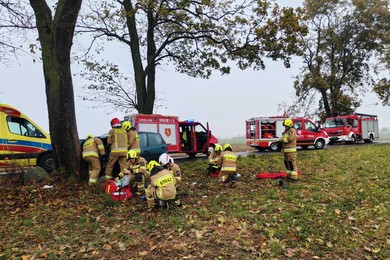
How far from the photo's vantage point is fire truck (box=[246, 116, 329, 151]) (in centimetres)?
2100

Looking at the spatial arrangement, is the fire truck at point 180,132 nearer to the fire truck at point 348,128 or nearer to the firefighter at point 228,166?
the firefighter at point 228,166

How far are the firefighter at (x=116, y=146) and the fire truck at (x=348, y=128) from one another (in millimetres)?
22127

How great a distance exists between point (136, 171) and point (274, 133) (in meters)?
14.6

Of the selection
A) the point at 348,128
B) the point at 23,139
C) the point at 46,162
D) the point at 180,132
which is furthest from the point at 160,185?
the point at 348,128

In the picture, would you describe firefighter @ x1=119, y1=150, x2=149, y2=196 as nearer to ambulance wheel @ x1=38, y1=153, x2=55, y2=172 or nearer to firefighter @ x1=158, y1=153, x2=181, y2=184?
firefighter @ x1=158, y1=153, x2=181, y2=184

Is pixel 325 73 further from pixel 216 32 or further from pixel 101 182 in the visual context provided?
pixel 101 182

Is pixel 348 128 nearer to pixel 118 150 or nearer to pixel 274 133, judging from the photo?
pixel 274 133

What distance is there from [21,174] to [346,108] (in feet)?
105

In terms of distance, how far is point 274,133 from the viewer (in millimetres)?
21062

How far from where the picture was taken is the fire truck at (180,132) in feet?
56.1

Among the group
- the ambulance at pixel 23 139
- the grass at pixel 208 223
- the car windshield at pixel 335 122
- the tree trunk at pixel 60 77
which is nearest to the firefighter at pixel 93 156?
the tree trunk at pixel 60 77

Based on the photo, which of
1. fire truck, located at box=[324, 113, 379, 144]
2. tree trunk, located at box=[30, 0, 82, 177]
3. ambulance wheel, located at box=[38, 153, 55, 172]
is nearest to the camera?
tree trunk, located at box=[30, 0, 82, 177]

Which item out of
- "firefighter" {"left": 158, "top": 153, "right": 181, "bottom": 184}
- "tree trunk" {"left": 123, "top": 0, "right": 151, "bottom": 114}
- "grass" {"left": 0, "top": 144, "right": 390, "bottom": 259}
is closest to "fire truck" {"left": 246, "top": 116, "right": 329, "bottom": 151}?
"tree trunk" {"left": 123, "top": 0, "right": 151, "bottom": 114}

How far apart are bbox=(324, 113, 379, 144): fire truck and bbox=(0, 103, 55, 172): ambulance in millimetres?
22404
